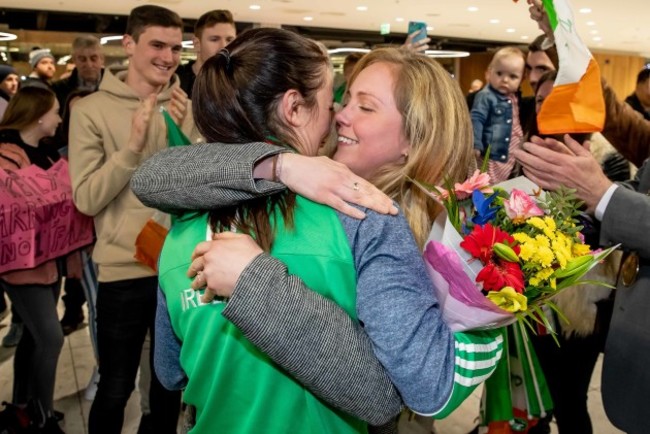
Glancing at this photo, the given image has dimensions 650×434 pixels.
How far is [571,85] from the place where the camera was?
1375 mm

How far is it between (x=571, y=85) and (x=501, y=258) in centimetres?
58

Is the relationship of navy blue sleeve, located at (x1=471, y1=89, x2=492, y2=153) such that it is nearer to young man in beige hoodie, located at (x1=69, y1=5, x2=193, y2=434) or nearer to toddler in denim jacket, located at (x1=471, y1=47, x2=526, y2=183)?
toddler in denim jacket, located at (x1=471, y1=47, x2=526, y2=183)

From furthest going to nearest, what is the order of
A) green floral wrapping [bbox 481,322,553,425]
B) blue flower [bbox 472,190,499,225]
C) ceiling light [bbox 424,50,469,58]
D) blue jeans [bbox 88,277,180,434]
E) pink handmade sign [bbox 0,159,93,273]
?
ceiling light [bbox 424,50,469,58]
pink handmade sign [bbox 0,159,93,273]
blue jeans [bbox 88,277,180,434]
green floral wrapping [bbox 481,322,553,425]
blue flower [bbox 472,190,499,225]

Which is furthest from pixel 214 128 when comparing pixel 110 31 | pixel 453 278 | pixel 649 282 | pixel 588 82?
pixel 110 31

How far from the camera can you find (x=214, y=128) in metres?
1.10

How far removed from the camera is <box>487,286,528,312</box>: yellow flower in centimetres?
96

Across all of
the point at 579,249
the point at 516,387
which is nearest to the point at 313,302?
the point at 579,249

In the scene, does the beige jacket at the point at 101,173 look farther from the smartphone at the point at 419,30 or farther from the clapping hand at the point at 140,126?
the smartphone at the point at 419,30

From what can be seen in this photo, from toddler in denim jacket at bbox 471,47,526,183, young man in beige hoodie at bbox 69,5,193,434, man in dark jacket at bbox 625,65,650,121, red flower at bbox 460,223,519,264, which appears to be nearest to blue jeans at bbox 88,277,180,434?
young man in beige hoodie at bbox 69,5,193,434

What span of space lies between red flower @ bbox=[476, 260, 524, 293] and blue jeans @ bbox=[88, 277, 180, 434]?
1.62m

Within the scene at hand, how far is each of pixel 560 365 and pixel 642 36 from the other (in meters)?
17.1

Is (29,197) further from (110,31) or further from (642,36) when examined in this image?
(642,36)

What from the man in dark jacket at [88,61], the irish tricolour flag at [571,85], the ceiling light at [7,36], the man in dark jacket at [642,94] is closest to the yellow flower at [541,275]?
the irish tricolour flag at [571,85]

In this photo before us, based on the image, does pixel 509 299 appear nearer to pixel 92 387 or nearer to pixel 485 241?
pixel 485 241
